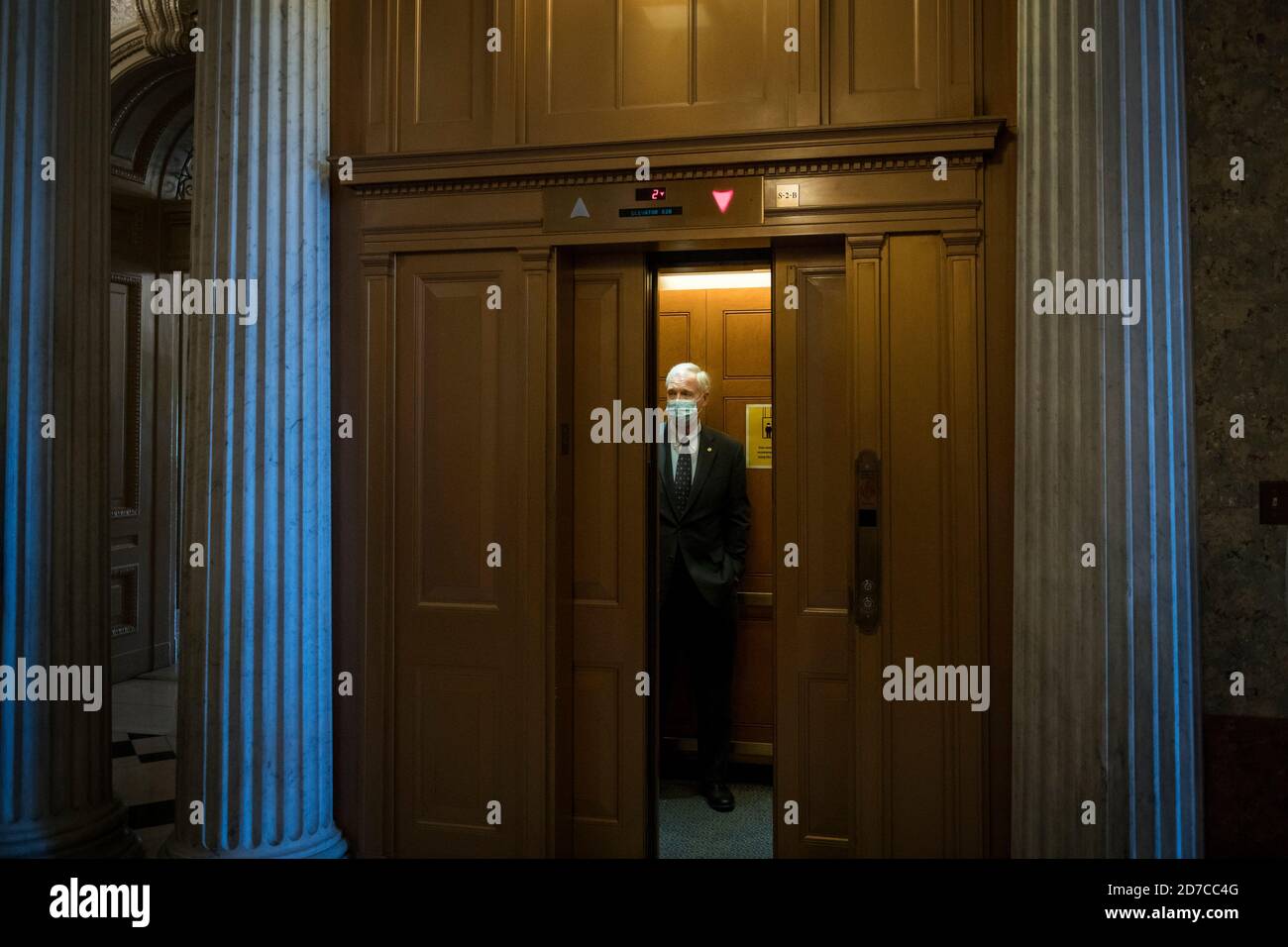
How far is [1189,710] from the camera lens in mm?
2424

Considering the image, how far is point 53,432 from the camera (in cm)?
316

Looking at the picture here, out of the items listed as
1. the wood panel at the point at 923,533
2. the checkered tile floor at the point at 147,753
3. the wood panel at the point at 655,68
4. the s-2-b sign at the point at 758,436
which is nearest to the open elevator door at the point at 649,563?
the wood panel at the point at 923,533

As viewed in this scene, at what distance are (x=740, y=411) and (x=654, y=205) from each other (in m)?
1.70

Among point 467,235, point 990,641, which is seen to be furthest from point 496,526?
point 990,641

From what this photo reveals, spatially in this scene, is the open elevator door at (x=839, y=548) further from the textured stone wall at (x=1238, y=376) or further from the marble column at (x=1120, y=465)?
the textured stone wall at (x=1238, y=376)

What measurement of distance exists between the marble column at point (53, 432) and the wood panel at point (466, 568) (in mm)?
1039

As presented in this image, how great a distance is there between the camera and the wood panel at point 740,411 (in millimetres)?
4621

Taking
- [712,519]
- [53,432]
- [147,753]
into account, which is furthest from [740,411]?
[147,753]

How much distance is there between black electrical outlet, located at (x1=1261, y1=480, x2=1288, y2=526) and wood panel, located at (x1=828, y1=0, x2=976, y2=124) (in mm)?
1417

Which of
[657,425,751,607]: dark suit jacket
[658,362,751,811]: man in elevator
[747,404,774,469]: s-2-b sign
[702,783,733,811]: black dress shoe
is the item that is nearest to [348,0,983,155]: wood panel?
[658,362,751,811]: man in elevator

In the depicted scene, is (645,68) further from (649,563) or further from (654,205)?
(649,563)

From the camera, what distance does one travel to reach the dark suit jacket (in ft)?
13.8
